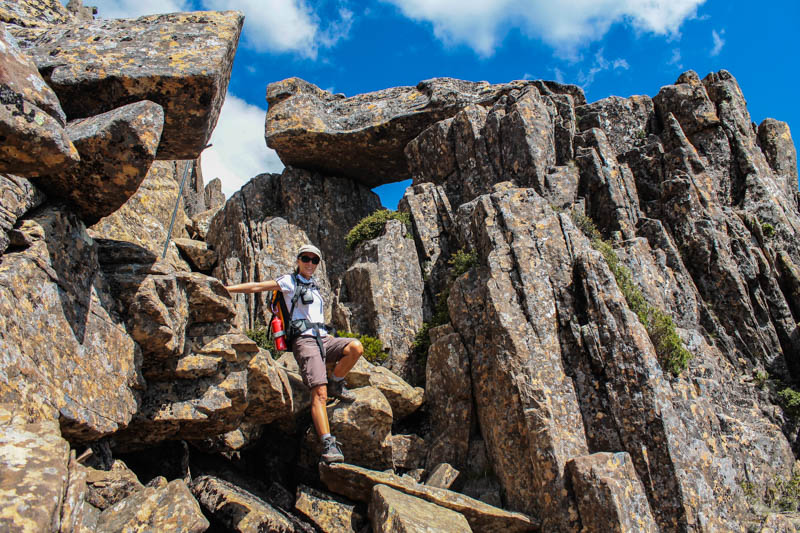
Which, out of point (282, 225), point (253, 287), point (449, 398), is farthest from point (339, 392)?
point (282, 225)

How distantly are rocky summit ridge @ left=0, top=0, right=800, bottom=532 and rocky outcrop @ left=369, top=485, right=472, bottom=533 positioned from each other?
89 millimetres

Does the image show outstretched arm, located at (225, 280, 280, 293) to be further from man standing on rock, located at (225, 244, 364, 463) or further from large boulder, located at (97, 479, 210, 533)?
large boulder, located at (97, 479, 210, 533)

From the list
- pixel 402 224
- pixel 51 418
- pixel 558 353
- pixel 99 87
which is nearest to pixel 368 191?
pixel 402 224

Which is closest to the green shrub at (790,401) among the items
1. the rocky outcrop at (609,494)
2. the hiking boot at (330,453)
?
the rocky outcrop at (609,494)

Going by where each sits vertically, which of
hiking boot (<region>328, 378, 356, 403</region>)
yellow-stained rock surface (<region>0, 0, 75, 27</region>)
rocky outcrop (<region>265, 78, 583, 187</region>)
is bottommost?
hiking boot (<region>328, 378, 356, 403</region>)

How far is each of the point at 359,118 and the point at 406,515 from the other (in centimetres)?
2244

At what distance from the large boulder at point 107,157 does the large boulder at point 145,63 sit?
84 centimetres

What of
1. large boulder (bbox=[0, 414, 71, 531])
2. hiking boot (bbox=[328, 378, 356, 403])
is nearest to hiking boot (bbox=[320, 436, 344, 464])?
hiking boot (bbox=[328, 378, 356, 403])

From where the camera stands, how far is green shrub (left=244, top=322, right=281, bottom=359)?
19.9 metres

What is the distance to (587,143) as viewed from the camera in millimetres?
25688

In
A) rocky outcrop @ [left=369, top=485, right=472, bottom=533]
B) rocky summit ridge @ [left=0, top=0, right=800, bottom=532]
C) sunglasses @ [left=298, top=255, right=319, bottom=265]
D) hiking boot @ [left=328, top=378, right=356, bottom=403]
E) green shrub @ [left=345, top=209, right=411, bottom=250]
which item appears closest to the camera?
rocky summit ridge @ [left=0, top=0, right=800, bottom=532]

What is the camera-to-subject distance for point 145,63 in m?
11.7

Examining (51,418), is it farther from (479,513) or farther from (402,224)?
(402,224)

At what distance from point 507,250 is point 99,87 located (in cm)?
1286
